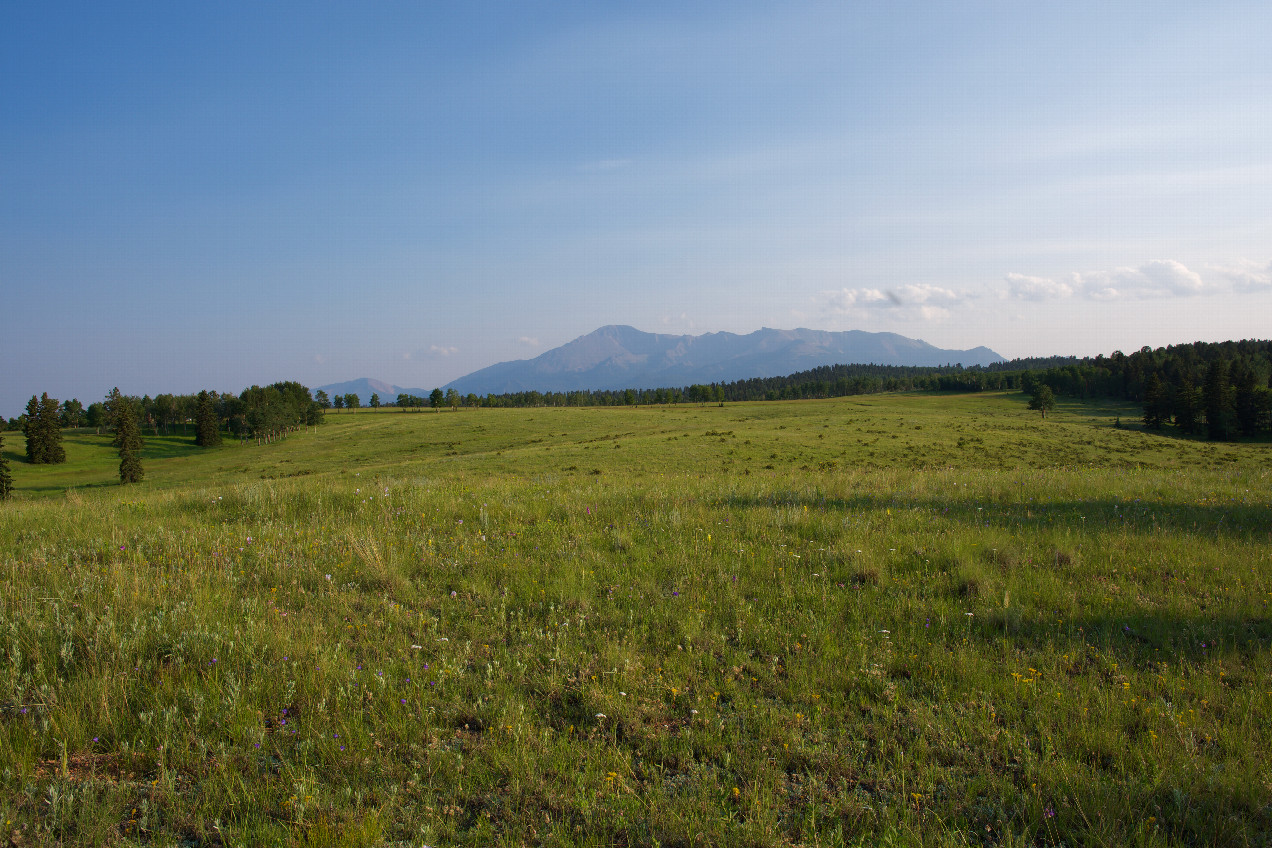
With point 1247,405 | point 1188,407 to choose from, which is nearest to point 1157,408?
point 1188,407

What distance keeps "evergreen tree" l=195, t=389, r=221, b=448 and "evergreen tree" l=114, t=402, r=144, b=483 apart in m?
14.5

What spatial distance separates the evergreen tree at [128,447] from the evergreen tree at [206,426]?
47.7 ft

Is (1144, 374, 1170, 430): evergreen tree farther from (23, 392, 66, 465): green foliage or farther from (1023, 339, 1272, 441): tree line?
(23, 392, 66, 465): green foliage

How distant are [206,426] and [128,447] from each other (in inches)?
1118

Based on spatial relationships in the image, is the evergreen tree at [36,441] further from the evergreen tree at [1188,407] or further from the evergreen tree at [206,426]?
the evergreen tree at [1188,407]

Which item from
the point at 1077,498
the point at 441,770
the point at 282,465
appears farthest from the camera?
the point at 282,465

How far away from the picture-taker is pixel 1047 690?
4.44 m

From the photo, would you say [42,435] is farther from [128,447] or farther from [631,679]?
[631,679]

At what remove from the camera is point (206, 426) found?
104875mm

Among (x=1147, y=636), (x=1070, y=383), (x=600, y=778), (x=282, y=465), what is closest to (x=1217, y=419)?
Answer: (x=1070, y=383)

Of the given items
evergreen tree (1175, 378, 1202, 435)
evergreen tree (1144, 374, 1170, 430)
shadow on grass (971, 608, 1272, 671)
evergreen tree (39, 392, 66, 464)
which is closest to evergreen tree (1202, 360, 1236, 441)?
evergreen tree (1175, 378, 1202, 435)

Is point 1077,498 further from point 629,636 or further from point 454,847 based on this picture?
point 454,847

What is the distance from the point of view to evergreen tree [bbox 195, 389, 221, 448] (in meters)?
105

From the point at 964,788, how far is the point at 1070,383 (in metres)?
170
